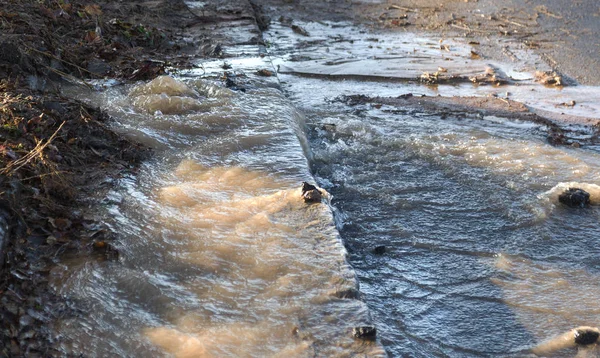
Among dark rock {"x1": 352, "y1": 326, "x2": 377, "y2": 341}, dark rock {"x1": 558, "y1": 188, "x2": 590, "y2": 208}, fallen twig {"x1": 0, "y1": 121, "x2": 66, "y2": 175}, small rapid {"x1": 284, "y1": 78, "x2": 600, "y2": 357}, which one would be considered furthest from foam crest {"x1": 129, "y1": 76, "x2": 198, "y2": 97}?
dark rock {"x1": 352, "y1": 326, "x2": 377, "y2": 341}

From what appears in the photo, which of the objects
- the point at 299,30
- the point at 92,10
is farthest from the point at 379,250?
the point at 299,30

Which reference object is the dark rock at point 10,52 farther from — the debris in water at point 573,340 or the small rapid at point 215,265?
the debris in water at point 573,340

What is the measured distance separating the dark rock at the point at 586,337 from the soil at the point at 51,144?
2.52 m

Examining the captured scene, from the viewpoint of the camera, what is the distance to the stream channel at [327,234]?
118 inches

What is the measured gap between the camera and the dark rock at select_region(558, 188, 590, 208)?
4.58m

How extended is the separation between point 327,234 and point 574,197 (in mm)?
2109

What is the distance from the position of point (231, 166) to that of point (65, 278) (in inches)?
65.4

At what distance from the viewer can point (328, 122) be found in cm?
603

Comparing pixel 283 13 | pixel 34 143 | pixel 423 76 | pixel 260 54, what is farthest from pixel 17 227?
pixel 283 13

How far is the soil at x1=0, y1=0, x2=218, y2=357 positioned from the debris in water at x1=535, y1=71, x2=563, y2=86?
406 centimetres

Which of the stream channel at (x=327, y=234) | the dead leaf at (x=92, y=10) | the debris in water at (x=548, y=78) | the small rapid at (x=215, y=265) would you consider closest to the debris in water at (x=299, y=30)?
the dead leaf at (x=92, y=10)

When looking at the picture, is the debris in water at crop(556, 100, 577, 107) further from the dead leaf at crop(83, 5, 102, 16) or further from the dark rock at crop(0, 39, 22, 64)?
the dead leaf at crop(83, 5, 102, 16)

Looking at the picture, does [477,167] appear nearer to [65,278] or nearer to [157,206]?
[157,206]

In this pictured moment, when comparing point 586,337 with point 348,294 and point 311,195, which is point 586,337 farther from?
point 311,195
